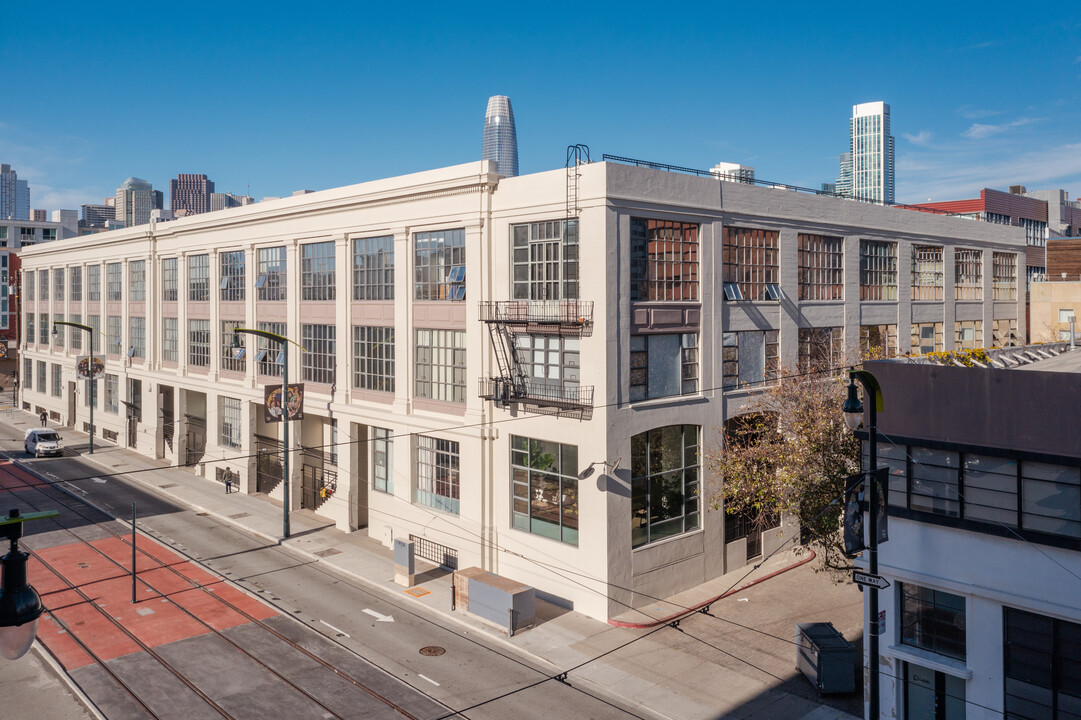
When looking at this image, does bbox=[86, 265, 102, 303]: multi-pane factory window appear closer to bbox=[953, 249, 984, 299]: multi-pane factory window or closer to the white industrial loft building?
the white industrial loft building

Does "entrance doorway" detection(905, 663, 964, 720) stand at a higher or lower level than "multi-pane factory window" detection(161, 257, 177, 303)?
lower

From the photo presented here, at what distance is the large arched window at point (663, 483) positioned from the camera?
2895 cm

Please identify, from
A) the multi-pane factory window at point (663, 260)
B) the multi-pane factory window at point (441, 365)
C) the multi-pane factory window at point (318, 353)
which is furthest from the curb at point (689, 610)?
the multi-pane factory window at point (318, 353)

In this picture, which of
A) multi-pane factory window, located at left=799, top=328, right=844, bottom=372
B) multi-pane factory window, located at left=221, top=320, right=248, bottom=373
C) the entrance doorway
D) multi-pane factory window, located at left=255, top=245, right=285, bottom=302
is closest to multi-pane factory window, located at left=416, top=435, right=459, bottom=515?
multi-pane factory window, located at left=255, top=245, right=285, bottom=302

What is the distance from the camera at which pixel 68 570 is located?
107 ft

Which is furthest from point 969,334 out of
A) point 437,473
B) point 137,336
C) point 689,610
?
point 137,336

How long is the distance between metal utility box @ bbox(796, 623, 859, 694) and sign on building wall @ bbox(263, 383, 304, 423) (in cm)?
2513

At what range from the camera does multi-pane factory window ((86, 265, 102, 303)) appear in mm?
64531

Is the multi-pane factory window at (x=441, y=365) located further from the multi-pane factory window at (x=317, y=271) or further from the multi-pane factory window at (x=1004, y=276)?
the multi-pane factory window at (x=1004, y=276)

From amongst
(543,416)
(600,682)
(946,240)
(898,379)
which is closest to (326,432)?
(543,416)

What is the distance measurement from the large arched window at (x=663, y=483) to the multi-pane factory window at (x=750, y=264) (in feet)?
21.2

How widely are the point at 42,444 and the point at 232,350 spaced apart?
18.4 meters

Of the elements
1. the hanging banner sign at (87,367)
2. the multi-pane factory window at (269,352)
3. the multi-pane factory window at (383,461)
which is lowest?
the multi-pane factory window at (383,461)

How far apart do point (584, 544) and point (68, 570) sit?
21.1m
